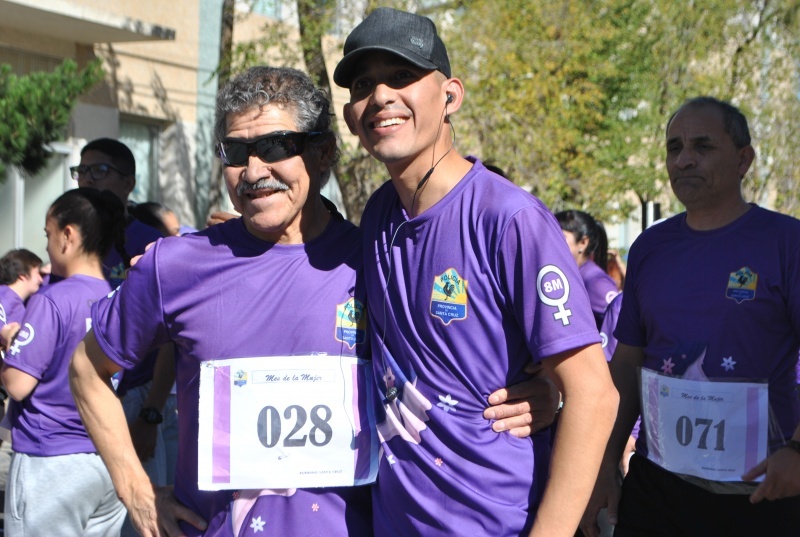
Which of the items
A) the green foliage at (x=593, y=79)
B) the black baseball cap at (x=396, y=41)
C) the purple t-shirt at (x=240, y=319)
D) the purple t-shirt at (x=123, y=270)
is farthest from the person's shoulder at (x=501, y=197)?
the green foliage at (x=593, y=79)

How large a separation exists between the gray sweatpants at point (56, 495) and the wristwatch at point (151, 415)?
0.35m

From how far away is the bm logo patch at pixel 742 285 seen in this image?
390cm

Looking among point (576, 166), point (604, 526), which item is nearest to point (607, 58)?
point (576, 166)

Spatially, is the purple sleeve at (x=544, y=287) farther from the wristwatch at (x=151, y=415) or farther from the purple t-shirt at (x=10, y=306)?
the purple t-shirt at (x=10, y=306)

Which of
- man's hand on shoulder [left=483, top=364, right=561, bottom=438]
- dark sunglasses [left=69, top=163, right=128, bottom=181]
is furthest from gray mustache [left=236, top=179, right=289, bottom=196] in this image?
dark sunglasses [left=69, top=163, right=128, bottom=181]

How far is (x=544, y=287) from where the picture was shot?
8.09 feet

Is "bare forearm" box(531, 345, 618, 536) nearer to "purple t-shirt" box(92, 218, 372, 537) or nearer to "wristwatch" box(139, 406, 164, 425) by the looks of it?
"purple t-shirt" box(92, 218, 372, 537)

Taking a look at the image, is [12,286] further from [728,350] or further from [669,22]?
[669,22]

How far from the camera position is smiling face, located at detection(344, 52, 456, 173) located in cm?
267

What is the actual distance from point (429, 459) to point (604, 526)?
15.1 feet

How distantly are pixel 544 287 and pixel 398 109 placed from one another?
1.96 ft

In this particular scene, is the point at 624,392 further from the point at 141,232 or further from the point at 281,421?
the point at 141,232

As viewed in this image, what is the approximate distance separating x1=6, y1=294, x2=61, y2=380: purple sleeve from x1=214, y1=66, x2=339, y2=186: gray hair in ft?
6.05

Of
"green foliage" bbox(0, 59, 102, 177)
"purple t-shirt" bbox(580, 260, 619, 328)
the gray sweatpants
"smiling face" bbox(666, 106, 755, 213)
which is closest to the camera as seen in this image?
"smiling face" bbox(666, 106, 755, 213)
